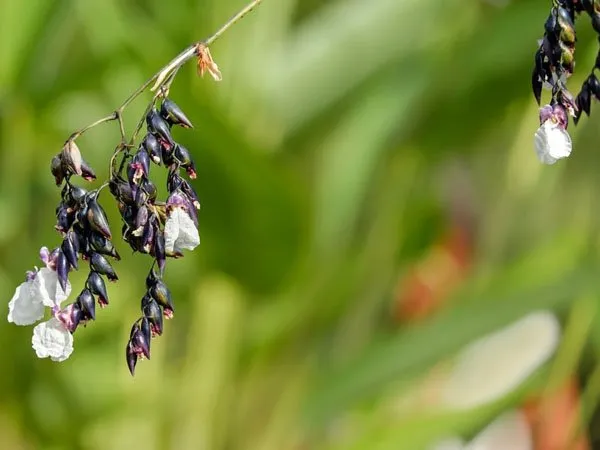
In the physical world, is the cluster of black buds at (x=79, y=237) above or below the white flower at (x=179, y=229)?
above

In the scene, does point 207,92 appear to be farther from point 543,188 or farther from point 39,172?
point 543,188

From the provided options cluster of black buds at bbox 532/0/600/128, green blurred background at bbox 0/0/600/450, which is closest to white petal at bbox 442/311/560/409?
green blurred background at bbox 0/0/600/450

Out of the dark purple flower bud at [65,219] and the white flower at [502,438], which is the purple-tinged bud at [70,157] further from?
the white flower at [502,438]

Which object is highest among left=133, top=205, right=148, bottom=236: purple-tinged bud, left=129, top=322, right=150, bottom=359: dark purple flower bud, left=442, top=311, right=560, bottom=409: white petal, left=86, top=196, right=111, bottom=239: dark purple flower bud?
left=442, top=311, right=560, bottom=409: white petal

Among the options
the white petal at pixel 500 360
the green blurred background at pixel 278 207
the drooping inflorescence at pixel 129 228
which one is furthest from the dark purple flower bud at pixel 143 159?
the white petal at pixel 500 360

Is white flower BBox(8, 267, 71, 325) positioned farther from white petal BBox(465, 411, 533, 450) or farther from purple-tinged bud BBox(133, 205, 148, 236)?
white petal BBox(465, 411, 533, 450)

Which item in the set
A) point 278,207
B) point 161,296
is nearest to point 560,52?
point 161,296
